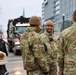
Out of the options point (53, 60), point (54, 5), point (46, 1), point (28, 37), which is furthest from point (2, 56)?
point (46, 1)

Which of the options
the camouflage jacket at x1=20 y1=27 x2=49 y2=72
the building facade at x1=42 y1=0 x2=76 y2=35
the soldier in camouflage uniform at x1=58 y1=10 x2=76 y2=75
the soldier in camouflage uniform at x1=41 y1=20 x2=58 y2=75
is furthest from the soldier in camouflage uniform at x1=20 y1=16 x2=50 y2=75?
the building facade at x1=42 y1=0 x2=76 y2=35

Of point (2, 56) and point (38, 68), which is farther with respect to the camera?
point (2, 56)

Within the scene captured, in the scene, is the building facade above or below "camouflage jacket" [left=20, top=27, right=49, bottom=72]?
above

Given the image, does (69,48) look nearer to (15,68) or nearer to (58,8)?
(15,68)

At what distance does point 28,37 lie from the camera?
5.95 metres

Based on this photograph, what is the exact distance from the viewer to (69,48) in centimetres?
463

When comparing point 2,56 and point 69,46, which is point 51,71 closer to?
point 2,56

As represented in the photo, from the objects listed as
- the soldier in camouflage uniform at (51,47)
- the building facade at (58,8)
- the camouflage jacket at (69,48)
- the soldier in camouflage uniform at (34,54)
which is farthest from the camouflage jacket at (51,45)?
the building facade at (58,8)

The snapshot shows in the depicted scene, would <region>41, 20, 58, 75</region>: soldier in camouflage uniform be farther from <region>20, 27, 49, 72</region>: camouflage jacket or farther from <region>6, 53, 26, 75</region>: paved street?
<region>6, 53, 26, 75</region>: paved street

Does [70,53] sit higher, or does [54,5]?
Result: [54,5]

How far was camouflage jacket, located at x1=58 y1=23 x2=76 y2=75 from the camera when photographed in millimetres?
4609

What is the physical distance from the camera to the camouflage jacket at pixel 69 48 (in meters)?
4.61

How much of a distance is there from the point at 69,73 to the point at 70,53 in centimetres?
27

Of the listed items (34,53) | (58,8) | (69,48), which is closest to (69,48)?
(69,48)
